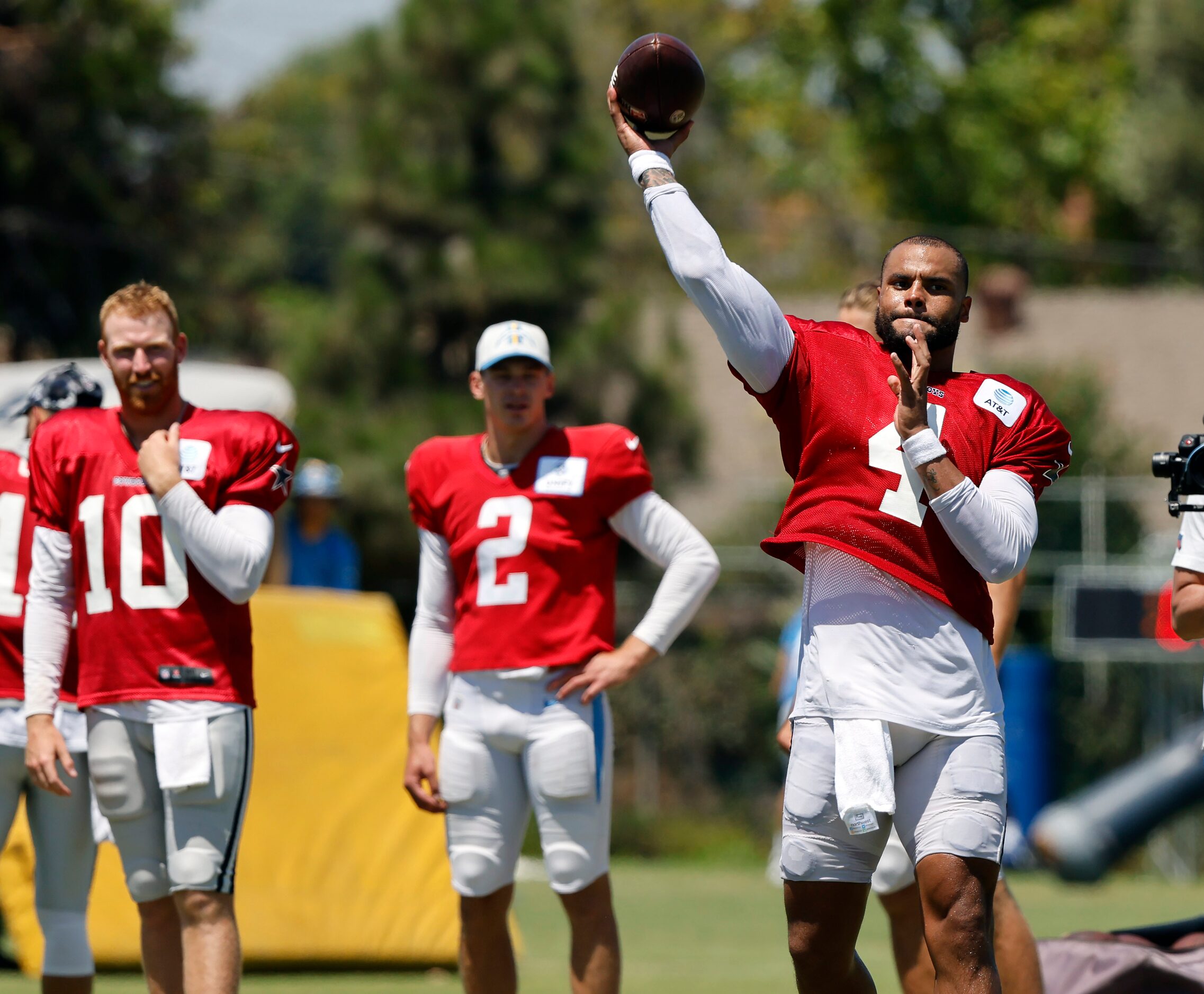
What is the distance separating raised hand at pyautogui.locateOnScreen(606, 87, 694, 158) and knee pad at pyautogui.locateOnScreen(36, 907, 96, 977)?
3046 millimetres

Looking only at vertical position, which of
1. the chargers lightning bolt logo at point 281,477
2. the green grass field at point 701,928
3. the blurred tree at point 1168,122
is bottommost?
the green grass field at point 701,928

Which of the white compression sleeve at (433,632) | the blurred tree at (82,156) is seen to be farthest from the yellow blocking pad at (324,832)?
the blurred tree at (82,156)

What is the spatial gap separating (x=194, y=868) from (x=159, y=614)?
702 mm

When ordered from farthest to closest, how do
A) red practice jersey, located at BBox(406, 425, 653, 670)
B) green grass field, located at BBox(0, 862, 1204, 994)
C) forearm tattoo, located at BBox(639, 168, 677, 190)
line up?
green grass field, located at BBox(0, 862, 1204, 994), red practice jersey, located at BBox(406, 425, 653, 670), forearm tattoo, located at BBox(639, 168, 677, 190)

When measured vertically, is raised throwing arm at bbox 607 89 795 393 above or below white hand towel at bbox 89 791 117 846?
above

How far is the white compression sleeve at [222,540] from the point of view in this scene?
16.5 feet

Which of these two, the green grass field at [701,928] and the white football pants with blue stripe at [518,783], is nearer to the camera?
the white football pants with blue stripe at [518,783]

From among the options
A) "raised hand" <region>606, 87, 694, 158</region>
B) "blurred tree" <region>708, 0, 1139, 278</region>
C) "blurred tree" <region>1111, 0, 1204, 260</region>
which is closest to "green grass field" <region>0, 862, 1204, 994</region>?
"raised hand" <region>606, 87, 694, 158</region>

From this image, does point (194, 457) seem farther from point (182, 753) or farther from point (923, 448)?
point (923, 448)

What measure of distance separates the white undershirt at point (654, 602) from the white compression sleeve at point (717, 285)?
1878 mm

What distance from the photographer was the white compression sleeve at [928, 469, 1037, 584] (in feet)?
13.3

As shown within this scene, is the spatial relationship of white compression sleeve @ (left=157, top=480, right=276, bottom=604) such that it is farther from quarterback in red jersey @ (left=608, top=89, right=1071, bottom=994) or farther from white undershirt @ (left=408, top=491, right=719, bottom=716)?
quarterback in red jersey @ (left=608, top=89, right=1071, bottom=994)

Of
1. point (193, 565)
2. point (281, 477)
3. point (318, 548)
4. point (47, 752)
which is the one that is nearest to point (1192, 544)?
point (281, 477)

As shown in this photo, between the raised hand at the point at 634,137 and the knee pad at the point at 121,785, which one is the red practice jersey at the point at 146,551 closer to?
the knee pad at the point at 121,785
